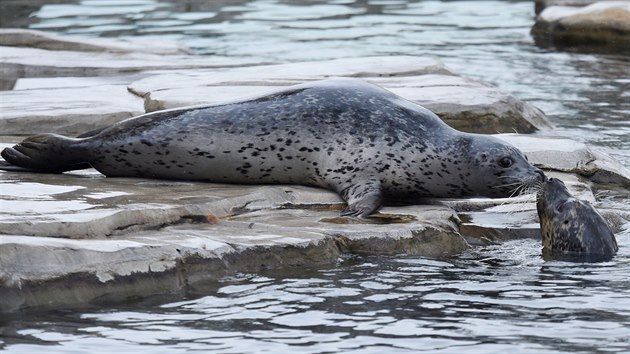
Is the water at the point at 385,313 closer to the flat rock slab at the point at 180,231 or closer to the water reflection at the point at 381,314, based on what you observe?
the water reflection at the point at 381,314

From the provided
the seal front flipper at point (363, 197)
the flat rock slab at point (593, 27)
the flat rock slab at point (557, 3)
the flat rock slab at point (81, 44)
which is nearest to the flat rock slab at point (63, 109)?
the seal front flipper at point (363, 197)

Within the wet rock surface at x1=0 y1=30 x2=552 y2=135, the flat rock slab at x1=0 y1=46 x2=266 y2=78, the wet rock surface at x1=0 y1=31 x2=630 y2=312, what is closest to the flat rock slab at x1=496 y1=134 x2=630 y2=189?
the wet rock surface at x1=0 y1=31 x2=630 y2=312

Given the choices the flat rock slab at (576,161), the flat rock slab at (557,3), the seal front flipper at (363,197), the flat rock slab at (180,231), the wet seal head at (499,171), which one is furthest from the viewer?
the flat rock slab at (557,3)

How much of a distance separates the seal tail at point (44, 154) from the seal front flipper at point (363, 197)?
145 centimetres

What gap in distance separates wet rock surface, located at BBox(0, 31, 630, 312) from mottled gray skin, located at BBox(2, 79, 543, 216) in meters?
0.12

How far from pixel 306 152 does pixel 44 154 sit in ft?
4.53

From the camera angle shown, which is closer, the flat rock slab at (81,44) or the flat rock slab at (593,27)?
the flat rock slab at (81,44)

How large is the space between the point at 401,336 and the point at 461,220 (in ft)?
6.52

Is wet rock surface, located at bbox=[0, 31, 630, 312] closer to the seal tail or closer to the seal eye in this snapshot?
the seal tail

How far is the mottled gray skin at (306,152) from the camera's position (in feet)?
22.6

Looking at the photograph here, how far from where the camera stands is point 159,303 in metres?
5.20

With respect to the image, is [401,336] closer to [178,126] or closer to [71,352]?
[71,352]

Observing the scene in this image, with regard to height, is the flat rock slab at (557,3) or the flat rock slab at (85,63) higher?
the flat rock slab at (85,63)

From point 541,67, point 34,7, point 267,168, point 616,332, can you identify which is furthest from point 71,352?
point 34,7
